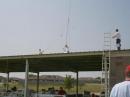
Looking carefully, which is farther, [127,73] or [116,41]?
[116,41]

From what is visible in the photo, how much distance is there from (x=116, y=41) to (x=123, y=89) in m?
18.1

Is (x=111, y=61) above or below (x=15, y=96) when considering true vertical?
above

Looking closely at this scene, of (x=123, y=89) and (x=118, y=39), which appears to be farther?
(x=118, y=39)

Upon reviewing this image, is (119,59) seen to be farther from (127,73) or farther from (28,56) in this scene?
(127,73)

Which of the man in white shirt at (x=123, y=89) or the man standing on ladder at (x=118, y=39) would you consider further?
the man standing on ladder at (x=118, y=39)

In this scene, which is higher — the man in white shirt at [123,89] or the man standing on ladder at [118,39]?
the man standing on ladder at [118,39]

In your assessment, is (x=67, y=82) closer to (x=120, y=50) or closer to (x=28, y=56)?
(x=28, y=56)

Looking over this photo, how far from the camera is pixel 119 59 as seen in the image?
2289 cm

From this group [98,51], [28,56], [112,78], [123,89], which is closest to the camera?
[123,89]

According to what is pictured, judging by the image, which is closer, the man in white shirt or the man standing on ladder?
the man in white shirt

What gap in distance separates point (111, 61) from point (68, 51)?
188 inches

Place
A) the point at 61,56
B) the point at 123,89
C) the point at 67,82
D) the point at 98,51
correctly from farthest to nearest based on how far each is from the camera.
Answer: the point at 67,82 < the point at 61,56 < the point at 98,51 < the point at 123,89

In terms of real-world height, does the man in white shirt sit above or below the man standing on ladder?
below

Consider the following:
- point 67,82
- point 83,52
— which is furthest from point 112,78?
point 67,82
